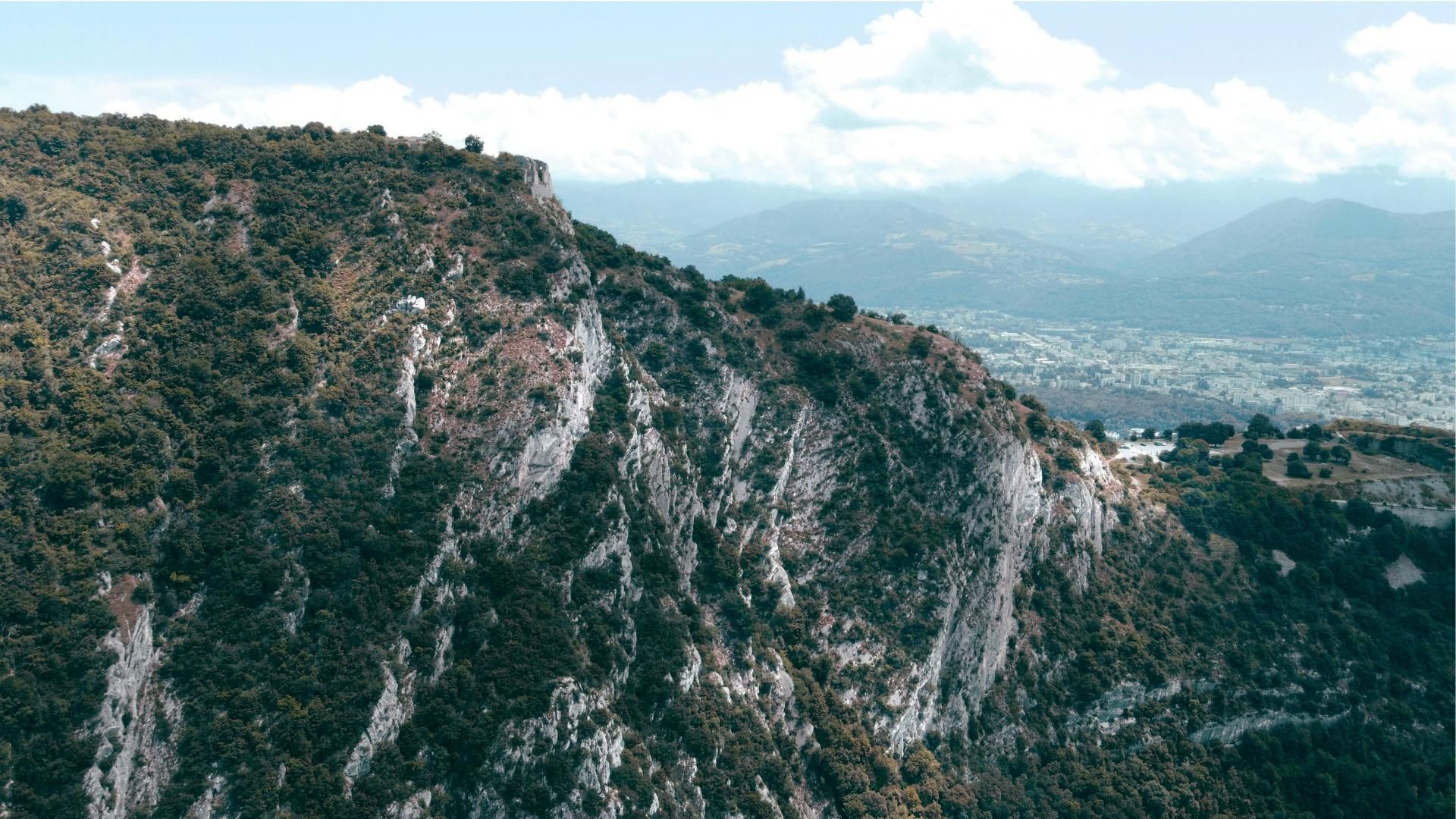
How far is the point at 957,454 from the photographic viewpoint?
81.0 meters

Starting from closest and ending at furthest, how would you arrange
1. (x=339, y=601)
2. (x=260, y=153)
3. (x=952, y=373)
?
(x=339, y=601) < (x=260, y=153) < (x=952, y=373)

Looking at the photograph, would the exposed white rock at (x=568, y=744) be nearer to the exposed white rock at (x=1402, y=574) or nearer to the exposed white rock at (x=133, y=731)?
the exposed white rock at (x=133, y=731)

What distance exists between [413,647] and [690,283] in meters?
44.1

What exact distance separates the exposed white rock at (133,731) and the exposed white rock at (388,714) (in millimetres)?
8819

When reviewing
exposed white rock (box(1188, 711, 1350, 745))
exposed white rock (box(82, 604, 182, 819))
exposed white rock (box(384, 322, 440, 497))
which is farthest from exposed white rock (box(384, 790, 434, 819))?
exposed white rock (box(1188, 711, 1350, 745))

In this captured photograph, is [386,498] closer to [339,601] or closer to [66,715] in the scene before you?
[339,601]

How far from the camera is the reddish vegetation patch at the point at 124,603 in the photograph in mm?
50312

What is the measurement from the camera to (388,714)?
175ft

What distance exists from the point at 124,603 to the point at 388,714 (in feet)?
49.8

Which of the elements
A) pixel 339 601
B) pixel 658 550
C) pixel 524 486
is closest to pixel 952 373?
pixel 658 550

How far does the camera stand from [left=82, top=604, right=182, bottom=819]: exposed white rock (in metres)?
47.3

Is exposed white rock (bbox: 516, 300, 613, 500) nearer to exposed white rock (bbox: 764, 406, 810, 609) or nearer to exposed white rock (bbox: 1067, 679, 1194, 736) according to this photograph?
exposed white rock (bbox: 764, 406, 810, 609)

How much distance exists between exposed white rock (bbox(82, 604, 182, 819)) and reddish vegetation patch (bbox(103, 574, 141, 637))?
0.37 feet

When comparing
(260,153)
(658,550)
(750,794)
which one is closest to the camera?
(750,794)
